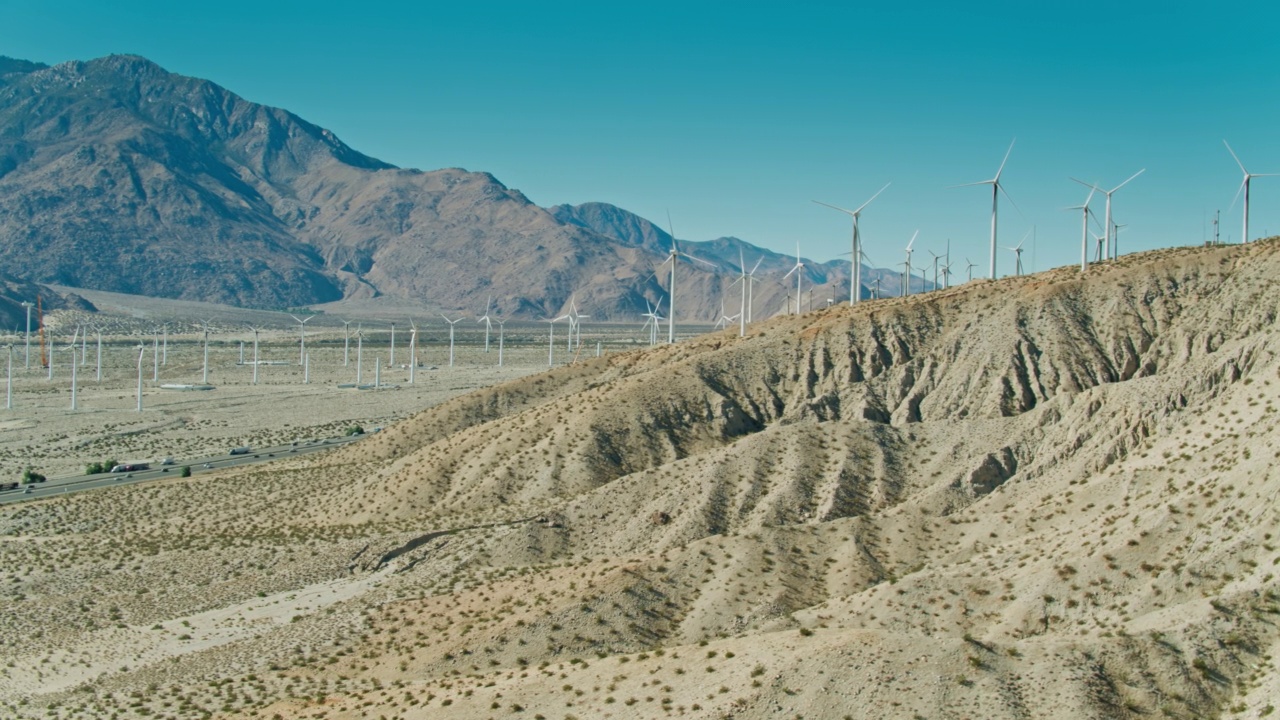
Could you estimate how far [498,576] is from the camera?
201 ft

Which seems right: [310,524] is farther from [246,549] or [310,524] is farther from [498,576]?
[498,576]

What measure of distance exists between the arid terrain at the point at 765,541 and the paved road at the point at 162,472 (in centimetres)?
704

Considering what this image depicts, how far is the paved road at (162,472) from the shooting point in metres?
99.5

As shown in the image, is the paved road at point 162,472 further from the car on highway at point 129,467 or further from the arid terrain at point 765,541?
the arid terrain at point 765,541

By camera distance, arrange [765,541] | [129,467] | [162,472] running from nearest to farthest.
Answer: [765,541], [162,472], [129,467]

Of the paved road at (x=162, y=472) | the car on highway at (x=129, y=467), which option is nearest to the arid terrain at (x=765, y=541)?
the paved road at (x=162, y=472)

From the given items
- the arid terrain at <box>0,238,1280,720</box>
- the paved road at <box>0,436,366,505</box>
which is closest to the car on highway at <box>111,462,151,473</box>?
the paved road at <box>0,436,366,505</box>

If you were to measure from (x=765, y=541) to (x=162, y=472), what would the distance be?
72549 mm

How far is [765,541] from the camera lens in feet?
183

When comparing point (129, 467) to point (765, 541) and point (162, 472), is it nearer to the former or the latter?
point (162, 472)

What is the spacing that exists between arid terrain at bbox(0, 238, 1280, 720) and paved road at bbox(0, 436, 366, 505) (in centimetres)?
704

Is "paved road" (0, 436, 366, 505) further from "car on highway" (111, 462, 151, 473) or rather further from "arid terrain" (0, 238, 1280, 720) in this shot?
"arid terrain" (0, 238, 1280, 720)

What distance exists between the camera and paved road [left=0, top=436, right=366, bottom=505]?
99.5 m

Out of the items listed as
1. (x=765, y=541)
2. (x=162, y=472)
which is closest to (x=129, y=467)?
(x=162, y=472)
